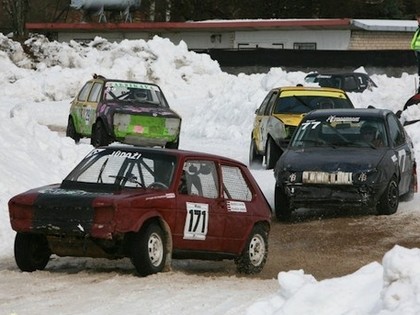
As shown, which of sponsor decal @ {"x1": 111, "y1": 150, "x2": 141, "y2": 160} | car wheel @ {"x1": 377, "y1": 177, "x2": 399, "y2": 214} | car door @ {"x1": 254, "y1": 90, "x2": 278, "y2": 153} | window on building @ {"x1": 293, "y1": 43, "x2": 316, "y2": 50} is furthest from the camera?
window on building @ {"x1": 293, "y1": 43, "x2": 316, "y2": 50}

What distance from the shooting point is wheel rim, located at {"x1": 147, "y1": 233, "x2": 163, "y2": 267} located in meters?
11.3

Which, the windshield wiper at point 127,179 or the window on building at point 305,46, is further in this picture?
the window on building at point 305,46

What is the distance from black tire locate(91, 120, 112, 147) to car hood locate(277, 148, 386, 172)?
752 centimetres

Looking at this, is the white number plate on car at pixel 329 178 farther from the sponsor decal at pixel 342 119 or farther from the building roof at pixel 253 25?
the building roof at pixel 253 25

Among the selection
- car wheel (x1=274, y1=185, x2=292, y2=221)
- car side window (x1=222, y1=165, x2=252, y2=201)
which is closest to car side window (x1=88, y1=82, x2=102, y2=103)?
car wheel (x1=274, y1=185, x2=292, y2=221)

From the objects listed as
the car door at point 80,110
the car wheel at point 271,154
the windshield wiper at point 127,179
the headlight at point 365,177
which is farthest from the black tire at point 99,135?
the windshield wiper at point 127,179

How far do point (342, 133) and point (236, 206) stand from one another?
4.70 m

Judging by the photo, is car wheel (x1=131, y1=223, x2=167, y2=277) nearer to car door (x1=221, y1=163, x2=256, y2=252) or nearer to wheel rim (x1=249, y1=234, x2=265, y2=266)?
car door (x1=221, y1=163, x2=256, y2=252)

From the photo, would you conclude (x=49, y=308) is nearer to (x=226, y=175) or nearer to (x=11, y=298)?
(x=11, y=298)

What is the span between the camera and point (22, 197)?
11664mm

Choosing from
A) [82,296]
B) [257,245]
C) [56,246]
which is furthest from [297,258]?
[82,296]

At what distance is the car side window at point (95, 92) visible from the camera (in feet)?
81.7

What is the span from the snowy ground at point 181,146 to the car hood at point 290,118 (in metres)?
0.98

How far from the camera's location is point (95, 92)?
2519 centimetres
